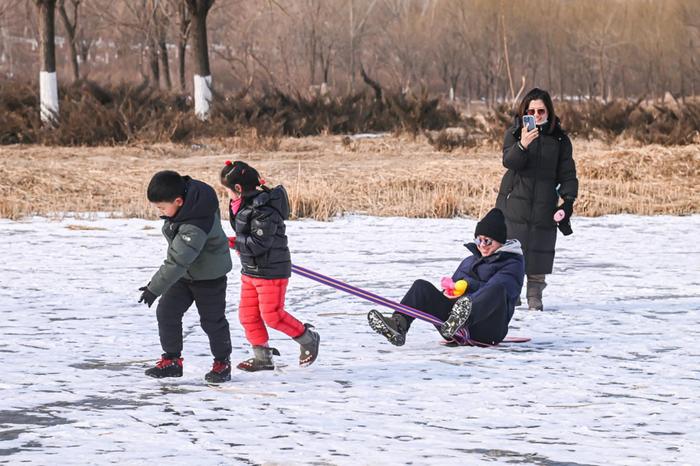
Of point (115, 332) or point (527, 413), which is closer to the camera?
point (527, 413)

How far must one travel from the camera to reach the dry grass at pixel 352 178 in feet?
48.4

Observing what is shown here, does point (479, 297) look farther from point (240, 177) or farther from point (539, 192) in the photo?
point (240, 177)

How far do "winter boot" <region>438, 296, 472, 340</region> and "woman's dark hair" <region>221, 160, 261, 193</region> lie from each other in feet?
4.63

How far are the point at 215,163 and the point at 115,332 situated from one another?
1254cm

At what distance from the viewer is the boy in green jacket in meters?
5.60

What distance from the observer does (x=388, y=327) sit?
6668mm

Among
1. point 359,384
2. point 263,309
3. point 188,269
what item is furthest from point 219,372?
point 359,384

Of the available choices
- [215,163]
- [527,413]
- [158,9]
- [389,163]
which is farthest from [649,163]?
[158,9]

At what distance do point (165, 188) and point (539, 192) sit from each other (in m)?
3.26

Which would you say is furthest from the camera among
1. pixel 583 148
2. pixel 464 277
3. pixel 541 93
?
pixel 583 148

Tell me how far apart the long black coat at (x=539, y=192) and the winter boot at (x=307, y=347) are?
7.48 ft

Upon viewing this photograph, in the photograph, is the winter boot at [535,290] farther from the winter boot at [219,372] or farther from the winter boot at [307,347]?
the winter boot at [219,372]

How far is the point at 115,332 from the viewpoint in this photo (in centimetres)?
727

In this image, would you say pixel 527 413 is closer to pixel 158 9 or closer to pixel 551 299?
pixel 551 299
